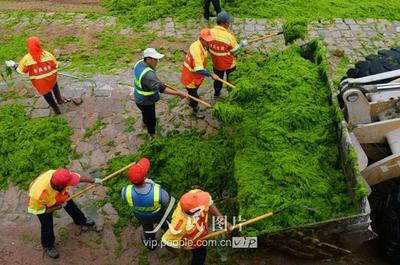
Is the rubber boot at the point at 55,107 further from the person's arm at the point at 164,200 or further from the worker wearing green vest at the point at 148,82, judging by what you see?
the person's arm at the point at 164,200

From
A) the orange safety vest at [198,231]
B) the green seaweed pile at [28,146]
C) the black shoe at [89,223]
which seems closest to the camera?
the orange safety vest at [198,231]

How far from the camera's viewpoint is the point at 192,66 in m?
7.21

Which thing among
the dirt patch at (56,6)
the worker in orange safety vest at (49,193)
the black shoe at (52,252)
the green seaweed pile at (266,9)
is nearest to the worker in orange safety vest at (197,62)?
the worker in orange safety vest at (49,193)

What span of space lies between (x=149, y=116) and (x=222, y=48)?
5.55ft

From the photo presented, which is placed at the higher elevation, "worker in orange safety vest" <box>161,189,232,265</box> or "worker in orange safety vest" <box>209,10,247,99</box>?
"worker in orange safety vest" <box>209,10,247,99</box>

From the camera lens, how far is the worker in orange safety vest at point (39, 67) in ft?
23.9

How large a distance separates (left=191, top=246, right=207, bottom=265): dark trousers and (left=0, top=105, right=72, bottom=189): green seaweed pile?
2.90m

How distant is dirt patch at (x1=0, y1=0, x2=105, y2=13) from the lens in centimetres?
1136

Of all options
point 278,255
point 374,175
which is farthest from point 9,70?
point 374,175

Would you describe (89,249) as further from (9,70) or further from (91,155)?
(9,70)

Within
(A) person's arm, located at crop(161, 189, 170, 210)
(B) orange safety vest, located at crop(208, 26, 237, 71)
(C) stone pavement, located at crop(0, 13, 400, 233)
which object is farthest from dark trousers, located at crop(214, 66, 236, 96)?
(A) person's arm, located at crop(161, 189, 170, 210)

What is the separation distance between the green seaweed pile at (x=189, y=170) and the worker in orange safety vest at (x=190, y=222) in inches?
47.3

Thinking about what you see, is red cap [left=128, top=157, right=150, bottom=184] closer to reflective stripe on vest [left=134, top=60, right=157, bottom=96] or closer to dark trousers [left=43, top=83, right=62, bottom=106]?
reflective stripe on vest [left=134, top=60, right=157, bottom=96]

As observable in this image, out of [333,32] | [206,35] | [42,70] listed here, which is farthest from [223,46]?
[333,32]
